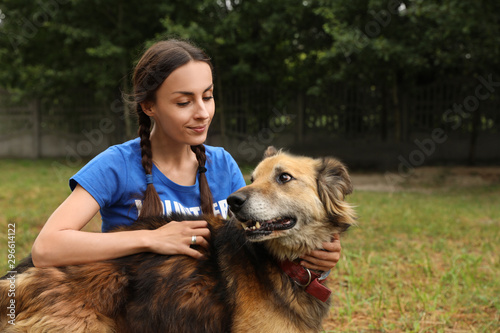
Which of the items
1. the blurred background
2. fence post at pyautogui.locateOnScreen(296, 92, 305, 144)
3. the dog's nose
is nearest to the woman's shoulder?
the dog's nose

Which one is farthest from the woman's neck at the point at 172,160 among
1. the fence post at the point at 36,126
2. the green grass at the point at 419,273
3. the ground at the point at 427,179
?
the fence post at the point at 36,126

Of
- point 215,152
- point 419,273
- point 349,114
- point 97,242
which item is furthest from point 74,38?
point 97,242

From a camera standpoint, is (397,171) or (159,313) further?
(397,171)

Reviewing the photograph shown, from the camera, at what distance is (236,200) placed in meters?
2.33

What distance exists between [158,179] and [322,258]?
1.17 metres

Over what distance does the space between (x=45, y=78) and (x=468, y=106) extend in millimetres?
15606

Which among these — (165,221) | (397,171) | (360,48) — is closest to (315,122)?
(397,171)

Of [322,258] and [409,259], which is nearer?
[322,258]

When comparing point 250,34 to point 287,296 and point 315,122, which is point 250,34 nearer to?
point 315,122

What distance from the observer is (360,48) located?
1206 cm

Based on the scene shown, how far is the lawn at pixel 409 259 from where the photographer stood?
3689mm

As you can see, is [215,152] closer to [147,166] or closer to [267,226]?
[147,166]

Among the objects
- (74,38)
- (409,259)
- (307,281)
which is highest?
(74,38)

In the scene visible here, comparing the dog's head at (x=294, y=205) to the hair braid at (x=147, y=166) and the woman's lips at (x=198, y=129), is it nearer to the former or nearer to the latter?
the woman's lips at (x=198, y=129)
